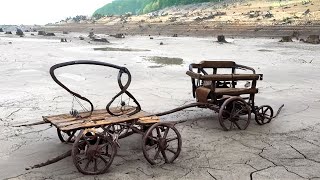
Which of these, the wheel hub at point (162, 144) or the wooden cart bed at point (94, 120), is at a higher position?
A: the wooden cart bed at point (94, 120)

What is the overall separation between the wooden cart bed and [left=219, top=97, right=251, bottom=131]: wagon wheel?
159 cm

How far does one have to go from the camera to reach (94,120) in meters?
5.29

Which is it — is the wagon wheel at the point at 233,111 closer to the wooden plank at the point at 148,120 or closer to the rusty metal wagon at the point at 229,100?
the rusty metal wagon at the point at 229,100

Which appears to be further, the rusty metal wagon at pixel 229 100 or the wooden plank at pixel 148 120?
the rusty metal wagon at pixel 229 100

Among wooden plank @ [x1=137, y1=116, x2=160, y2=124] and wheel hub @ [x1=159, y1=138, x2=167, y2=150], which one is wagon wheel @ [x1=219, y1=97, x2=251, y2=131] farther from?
wheel hub @ [x1=159, y1=138, x2=167, y2=150]

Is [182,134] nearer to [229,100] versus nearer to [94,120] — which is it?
[229,100]

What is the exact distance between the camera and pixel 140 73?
13.7 meters

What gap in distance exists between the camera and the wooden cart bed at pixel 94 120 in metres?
4.96

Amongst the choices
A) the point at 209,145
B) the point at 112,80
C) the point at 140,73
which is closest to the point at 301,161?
the point at 209,145

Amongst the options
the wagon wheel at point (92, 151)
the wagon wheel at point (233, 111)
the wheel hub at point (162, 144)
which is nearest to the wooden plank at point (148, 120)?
the wheel hub at point (162, 144)

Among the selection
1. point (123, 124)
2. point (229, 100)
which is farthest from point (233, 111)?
point (123, 124)

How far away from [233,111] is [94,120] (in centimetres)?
279

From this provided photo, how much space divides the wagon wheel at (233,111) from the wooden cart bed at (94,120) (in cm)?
159

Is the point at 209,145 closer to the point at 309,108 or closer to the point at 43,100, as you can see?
the point at 309,108
